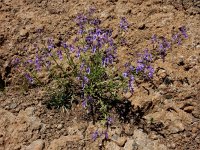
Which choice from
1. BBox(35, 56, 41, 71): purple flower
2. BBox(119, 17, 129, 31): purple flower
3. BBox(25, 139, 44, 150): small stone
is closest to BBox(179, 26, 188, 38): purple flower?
BBox(119, 17, 129, 31): purple flower

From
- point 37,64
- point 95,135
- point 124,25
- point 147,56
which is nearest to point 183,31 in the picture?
point 147,56

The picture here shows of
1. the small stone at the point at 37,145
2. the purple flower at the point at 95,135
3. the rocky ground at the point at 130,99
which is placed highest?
the rocky ground at the point at 130,99

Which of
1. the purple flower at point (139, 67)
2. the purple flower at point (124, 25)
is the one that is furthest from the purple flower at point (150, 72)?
the purple flower at point (124, 25)

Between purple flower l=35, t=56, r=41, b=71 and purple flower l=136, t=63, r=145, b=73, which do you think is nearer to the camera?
purple flower l=136, t=63, r=145, b=73

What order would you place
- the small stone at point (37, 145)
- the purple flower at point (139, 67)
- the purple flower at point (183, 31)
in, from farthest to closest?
1. the purple flower at point (183, 31)
2. the purple flower at point (139, 67)
3. the small stone at point (37, 145)

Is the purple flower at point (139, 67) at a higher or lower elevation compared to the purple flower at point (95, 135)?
higher

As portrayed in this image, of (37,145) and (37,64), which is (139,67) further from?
(37,145)

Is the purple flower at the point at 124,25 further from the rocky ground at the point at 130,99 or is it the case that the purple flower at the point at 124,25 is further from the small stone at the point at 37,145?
the small stone at the point at 37,145

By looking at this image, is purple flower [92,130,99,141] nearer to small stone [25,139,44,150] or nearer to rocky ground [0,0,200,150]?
rocky ground [0,0,200,150]

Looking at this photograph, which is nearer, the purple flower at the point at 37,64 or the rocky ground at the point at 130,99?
the rocky ground at the point at 130,99
